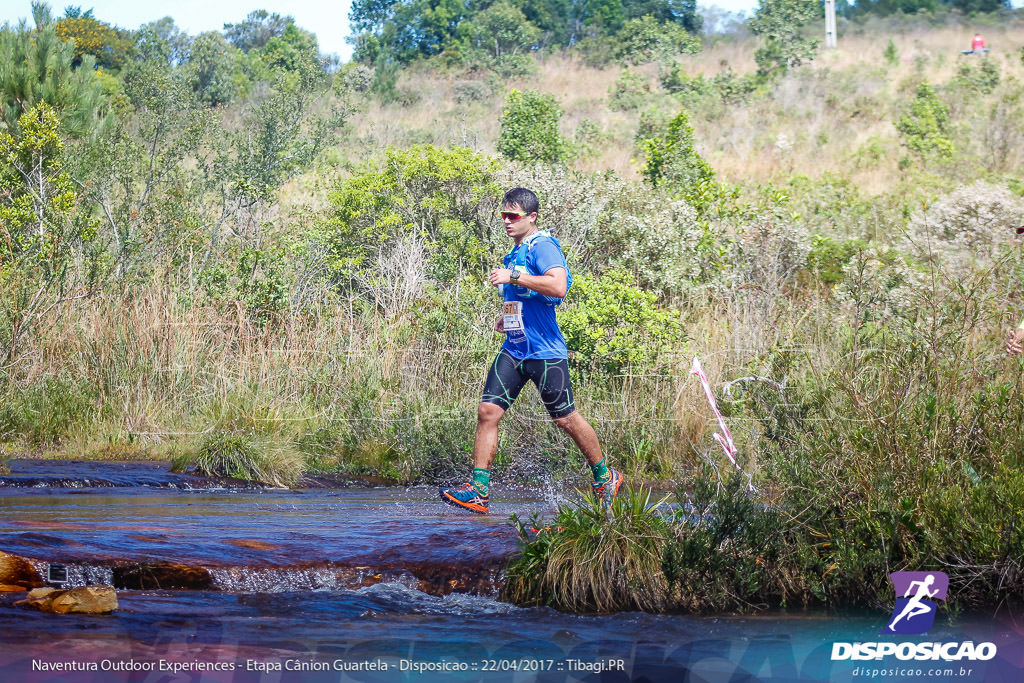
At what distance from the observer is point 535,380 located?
24.9 ft

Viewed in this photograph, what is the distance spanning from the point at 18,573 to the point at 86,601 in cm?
59

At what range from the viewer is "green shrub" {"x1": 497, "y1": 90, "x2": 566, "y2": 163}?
2041 cm

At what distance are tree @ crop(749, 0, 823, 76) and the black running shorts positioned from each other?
29.8m

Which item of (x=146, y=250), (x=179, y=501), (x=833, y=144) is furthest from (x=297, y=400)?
(x=833, y=144)

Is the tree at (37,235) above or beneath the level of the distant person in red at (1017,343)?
above

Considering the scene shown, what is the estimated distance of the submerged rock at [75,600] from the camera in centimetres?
514

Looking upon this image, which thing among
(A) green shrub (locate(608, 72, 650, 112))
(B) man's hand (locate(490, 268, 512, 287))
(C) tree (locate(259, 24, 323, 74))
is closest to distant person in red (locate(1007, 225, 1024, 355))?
(B) man's hand (locate(490, 268, 512, 287))

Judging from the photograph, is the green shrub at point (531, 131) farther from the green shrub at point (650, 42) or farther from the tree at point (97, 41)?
the tree at point (97, 41)

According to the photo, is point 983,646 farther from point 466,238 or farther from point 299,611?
point 466,238

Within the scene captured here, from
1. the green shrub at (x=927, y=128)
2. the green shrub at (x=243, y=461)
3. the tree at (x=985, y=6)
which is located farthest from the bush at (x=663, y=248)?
the tree at (x=985, y=6)

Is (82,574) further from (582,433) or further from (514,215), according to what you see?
(514,215)

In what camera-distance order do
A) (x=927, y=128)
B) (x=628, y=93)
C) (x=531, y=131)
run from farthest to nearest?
(x=628, y=93), (x=927, y=128), (x=531, y=131)

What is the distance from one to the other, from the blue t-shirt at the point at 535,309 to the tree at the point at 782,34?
29639 mm

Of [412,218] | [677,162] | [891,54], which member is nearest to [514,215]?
[412,218]
